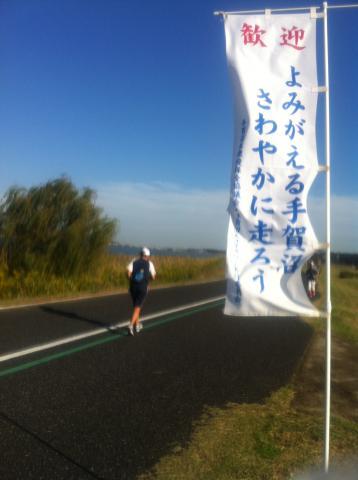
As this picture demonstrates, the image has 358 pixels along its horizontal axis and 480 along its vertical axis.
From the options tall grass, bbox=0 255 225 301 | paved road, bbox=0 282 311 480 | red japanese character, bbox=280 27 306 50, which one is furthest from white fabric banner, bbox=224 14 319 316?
tall grass, bbox=0 255 225 301

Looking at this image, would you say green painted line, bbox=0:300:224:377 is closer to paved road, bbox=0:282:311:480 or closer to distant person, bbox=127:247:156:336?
paved road, bbox=0:282:311:480

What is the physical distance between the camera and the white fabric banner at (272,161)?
3785 mm

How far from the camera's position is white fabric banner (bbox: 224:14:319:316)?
3.79 meters

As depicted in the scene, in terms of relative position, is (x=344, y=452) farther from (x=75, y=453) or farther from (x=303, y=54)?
(x=303, y=54)

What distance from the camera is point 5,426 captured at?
459 cm

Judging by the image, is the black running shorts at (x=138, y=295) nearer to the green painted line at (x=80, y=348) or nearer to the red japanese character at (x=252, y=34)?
the green painted line at (x=80, y=348)

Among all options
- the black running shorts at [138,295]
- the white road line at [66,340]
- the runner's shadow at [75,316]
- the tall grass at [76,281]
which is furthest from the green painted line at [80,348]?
the tall grass at [76,281]

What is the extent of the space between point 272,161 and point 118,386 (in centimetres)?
364

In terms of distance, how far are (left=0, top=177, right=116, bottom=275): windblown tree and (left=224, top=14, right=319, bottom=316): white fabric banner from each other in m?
15.2

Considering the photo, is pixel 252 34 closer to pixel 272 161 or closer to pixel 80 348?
pixel 272 161

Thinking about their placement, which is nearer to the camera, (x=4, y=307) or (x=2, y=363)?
(x=2, y=363)

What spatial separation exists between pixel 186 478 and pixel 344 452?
58.2 inches

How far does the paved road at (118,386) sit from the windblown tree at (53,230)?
6960 millimetres

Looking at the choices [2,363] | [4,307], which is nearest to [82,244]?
[4,307]
